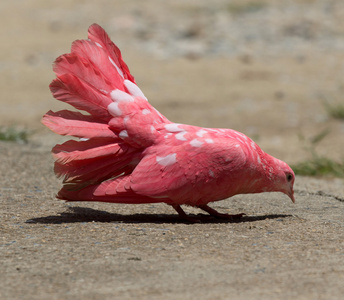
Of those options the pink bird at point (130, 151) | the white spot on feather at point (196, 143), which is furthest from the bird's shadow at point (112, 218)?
the white spot on feather at point (196, 143)

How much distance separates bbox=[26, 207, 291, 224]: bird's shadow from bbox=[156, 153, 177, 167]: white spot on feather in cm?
41

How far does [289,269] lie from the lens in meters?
2.85

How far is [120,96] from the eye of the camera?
3.75 meters

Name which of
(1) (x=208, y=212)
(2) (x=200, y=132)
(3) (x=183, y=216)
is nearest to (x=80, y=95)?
(2) (x=200, y=132)

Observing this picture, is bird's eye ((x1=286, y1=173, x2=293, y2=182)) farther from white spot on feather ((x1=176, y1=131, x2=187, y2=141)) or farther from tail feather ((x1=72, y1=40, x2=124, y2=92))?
tail feather ((x1=72, y1=40, x2=124, y2=92))

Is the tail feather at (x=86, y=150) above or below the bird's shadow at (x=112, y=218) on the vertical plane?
above

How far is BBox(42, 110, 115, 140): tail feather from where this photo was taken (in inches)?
145

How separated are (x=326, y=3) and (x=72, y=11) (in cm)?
606

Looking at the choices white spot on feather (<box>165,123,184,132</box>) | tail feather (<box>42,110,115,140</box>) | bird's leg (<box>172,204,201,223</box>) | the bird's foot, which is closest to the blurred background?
the bird's foot

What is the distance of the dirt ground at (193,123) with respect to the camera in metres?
2.75

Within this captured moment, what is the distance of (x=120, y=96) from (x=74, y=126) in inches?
12.5

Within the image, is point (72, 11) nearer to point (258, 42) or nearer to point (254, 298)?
point (258, 42)

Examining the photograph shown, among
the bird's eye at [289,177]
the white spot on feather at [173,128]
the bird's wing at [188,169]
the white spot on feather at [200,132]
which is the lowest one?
the bird's eye at [289,177]

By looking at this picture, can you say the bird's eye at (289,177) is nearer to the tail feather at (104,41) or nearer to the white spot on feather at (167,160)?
the white spot on feather at (167,160)
